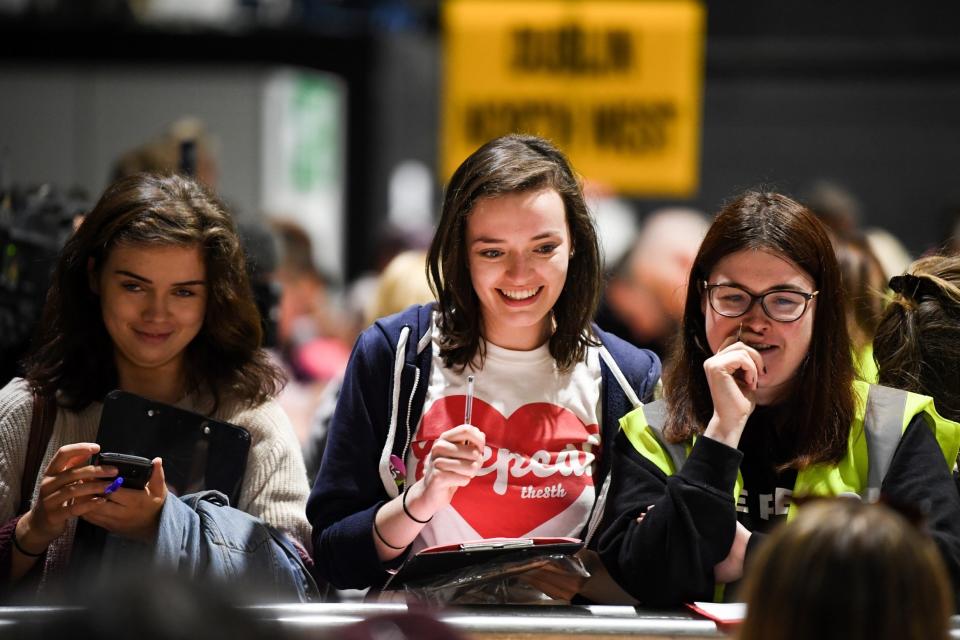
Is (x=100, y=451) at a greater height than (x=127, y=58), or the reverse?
(x=127, y=58)

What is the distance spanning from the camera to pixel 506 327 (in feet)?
8.80

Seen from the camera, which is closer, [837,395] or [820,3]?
[837,395]

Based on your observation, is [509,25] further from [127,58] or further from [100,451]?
[100,451]

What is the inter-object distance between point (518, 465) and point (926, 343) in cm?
96

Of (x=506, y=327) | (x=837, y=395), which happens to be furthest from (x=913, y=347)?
(x=506, y=327)

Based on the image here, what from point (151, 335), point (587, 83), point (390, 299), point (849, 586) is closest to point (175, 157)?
point (390, 299)

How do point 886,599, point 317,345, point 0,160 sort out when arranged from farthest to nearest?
point 317,345, point 0,160, point 886,599

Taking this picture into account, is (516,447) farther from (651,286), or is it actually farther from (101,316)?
(651,286)

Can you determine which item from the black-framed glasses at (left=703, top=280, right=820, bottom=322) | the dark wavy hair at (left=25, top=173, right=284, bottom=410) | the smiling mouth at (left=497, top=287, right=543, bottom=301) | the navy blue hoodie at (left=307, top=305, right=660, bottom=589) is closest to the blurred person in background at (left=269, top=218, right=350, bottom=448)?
the dark wavy hair at (left=25, top=173, right=284, bottom=410)

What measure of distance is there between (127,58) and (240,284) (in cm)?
531

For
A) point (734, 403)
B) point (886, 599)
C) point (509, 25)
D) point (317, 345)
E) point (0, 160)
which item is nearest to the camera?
point (886, 599)

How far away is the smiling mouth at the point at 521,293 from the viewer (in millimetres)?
2598

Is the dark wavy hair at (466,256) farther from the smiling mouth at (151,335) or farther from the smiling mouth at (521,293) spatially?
the smiling mouth at (151,335)

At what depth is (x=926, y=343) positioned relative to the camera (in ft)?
9.20
